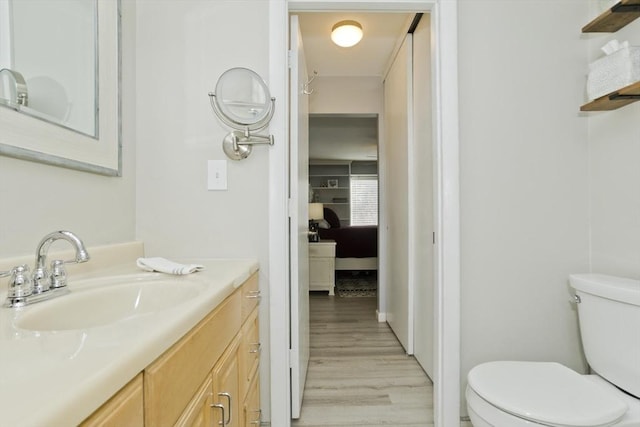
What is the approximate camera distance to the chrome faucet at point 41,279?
0.70 m

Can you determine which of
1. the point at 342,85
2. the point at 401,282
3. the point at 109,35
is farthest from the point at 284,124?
the point at 342,85

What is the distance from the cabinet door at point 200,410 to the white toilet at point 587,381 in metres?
0.91

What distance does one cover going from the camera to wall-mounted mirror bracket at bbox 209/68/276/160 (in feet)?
4.49

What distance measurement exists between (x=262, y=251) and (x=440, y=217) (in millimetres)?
832

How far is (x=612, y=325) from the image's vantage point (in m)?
1.20

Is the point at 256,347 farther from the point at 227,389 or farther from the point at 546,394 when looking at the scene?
the point at 546,394

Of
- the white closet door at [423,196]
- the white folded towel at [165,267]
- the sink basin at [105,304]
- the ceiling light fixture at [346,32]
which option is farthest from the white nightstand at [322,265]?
the sink basin at [105,304]

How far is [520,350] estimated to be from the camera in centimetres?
147

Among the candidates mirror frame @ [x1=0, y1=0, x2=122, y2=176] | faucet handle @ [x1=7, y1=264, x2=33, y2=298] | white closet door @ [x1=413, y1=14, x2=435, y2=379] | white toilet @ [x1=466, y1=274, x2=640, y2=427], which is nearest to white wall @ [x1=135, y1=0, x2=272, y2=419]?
mirror frame @ [x1=0, y1=0, x2=122, y2=176]

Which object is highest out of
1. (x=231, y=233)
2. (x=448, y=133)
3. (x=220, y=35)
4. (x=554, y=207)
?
(x=220, y=35)

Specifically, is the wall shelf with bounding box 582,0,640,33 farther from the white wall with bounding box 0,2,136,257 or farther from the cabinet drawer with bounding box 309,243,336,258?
the cabinet drawer with bounding box 309,243,336,258

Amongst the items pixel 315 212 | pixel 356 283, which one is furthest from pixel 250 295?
pixel 315 212

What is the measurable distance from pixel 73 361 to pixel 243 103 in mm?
1184

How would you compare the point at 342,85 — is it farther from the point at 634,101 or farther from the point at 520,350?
the point at 520,350
